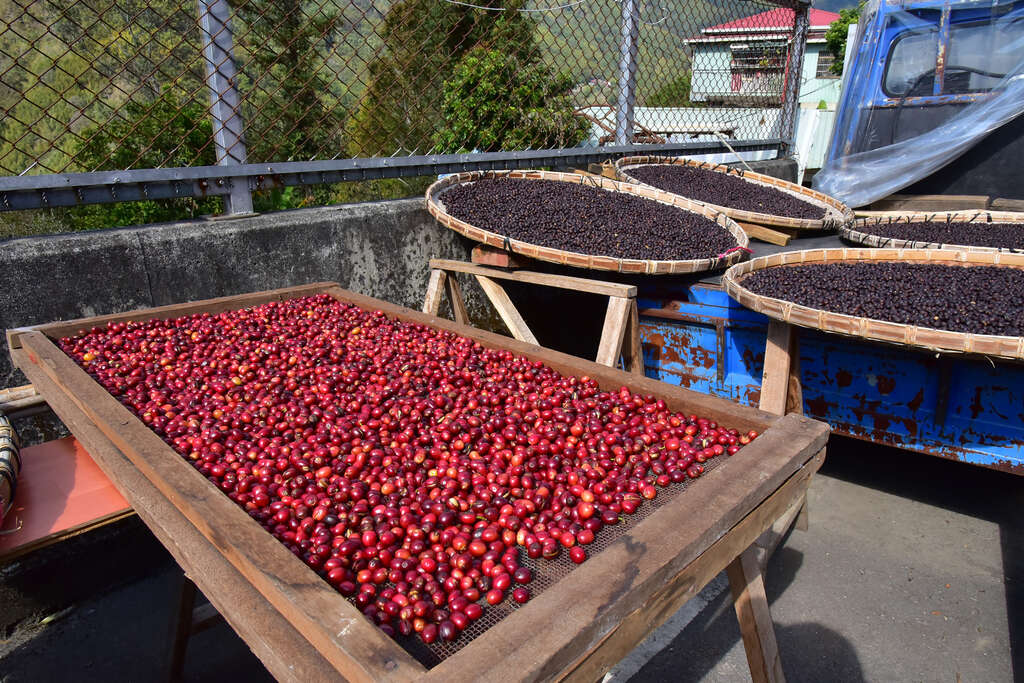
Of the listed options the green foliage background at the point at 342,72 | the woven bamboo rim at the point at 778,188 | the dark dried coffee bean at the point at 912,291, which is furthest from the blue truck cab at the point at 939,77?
the dark dried coffee bean at the point at 912,291

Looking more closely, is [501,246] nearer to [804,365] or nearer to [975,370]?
[804,365]

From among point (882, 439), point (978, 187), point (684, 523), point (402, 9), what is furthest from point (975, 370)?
point (978, 187)

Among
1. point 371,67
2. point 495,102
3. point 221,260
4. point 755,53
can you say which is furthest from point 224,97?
point 755,53

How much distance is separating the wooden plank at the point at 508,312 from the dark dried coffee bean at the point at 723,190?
1.89 m

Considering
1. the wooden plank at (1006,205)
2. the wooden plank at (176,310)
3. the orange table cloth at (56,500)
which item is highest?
the wooden plank at (1006,205)

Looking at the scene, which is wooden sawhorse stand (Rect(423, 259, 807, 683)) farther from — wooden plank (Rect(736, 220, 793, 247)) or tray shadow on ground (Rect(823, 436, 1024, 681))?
wooden plank (Rect(736, 220, 793, 247))

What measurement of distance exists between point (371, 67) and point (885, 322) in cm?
304

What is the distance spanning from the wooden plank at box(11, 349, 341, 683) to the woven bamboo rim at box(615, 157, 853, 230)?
144 inches

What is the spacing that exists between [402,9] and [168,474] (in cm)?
409

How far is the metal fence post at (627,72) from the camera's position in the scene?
5.14 meters

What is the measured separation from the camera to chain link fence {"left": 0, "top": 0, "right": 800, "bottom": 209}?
10.0 ft

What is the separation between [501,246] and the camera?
315 centimetres

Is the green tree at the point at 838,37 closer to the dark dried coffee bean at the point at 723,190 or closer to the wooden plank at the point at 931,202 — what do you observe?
the wooden plank at the point at 931,202

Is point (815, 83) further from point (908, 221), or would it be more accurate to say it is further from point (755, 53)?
point (908, 221)
